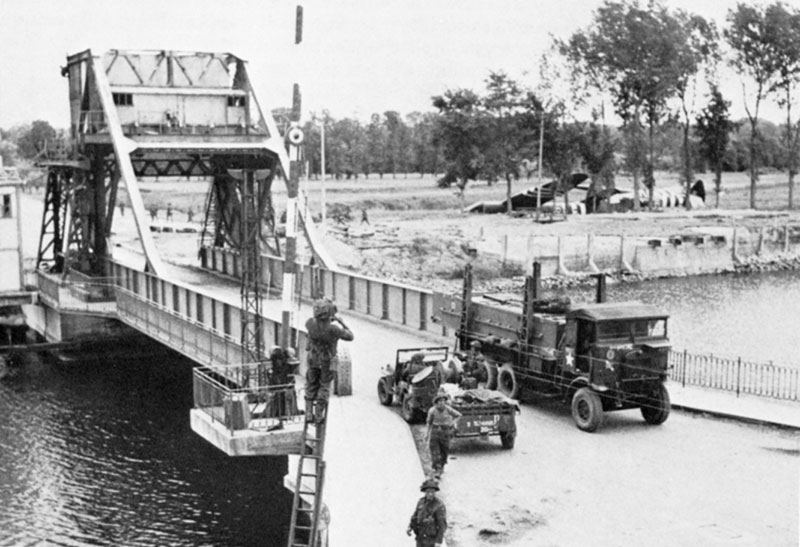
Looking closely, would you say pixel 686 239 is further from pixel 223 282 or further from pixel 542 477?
pixel 542 477

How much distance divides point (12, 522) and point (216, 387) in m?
6.41

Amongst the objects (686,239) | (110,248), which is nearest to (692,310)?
(686,239)

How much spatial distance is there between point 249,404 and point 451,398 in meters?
4.92

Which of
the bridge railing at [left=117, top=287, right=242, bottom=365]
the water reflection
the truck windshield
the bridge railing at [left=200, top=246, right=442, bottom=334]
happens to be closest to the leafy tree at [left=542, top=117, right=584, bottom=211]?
the water reflection

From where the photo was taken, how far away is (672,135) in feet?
482

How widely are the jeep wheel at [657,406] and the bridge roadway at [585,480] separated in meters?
0.22

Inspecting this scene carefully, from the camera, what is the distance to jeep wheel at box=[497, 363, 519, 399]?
897 inches

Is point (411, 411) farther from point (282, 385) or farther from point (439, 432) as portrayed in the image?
point (439, 432)

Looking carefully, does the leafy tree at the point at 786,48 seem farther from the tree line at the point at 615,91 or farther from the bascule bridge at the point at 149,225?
the bascule bridge at the point at 149,225

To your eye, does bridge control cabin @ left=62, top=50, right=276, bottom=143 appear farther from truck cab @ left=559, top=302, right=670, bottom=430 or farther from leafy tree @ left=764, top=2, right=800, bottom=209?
leafy tree @ left=764, top=2, right=800, bottom=209

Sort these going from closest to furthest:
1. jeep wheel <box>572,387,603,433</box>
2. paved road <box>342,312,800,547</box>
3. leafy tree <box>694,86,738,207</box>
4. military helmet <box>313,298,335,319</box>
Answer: paved road <box>342,312,800,547</box>, military helmet <box>313,298,335,319</box>, jeep wheel <box>572,387,603,433</box>, leafy tree <box>694,86,738,207</box>

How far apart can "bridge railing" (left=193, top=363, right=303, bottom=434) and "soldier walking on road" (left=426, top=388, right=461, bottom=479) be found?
427 centimetres

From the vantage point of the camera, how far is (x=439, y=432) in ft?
57.5

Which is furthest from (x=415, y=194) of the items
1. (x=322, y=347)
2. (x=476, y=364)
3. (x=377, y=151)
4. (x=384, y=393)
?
(x=322, y=347)
